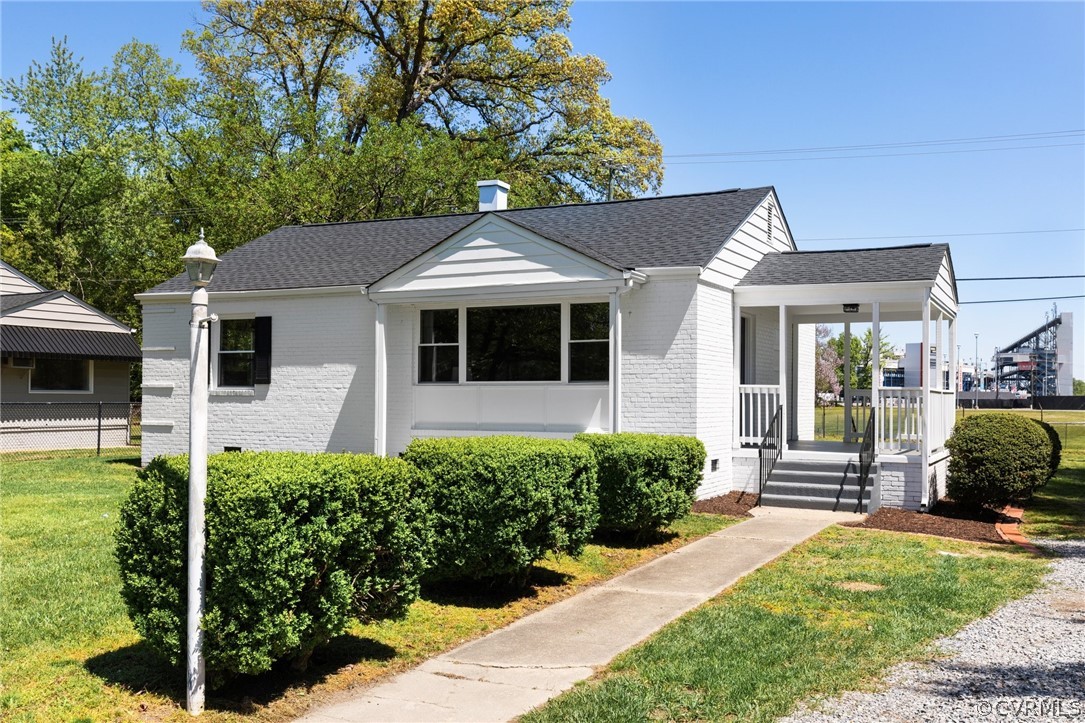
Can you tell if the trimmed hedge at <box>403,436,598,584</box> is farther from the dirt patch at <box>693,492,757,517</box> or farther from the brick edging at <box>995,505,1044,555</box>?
the brick edging at <box>995,505,1044,555</box>

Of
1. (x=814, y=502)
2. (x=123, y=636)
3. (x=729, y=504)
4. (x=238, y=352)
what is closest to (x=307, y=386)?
(x=238, y=352)

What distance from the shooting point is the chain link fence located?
2259 cm

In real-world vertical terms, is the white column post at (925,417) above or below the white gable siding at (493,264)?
below

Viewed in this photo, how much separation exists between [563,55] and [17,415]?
2122cm

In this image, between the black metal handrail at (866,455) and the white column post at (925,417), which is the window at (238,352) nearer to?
the black metal handrail at (866,455)

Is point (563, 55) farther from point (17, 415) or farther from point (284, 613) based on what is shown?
point (284, 613)

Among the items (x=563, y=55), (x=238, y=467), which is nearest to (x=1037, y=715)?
(x=238, y=467)

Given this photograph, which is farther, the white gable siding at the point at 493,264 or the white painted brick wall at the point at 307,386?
the white painted brick wall at the point at 307,386

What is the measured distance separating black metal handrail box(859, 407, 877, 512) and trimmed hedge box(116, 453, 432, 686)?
939cm

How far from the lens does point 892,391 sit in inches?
576

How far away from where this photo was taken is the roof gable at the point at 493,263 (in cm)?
1420

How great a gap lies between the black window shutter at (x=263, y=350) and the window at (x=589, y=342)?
247 inches

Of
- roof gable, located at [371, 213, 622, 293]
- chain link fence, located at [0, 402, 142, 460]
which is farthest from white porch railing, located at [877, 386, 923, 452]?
chain link fence, located at [0, 402, 142, 460]

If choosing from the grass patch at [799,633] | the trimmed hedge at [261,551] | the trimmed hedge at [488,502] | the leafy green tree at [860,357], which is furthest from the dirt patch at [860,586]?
the leafy green tree at [860,357]
